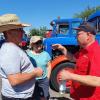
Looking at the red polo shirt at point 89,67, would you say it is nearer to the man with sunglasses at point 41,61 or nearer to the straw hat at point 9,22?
the straw hat at point 9,22

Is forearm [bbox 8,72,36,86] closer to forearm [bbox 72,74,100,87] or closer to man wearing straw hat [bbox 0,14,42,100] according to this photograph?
man wearing straw hat [bbox 0,14,42,100]

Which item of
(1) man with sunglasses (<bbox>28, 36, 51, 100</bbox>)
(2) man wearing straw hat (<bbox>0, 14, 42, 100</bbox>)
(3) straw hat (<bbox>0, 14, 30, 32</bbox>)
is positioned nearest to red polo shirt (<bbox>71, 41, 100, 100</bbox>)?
(2) man wearing straw hat (<bbox>0, 14, 42, 100</bbox>)

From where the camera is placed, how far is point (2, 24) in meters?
3.63

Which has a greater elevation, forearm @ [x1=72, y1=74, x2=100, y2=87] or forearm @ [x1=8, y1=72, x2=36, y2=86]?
forearm @ [x1=72, y1=74, x2=100, y2=87]

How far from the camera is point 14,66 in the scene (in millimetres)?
3469

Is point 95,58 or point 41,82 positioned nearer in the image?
point 95,58

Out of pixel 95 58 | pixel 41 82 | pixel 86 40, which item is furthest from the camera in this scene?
pixel 41 82

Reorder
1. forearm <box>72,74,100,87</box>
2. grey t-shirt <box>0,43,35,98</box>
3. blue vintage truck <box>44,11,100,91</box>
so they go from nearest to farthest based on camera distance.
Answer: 1. forearm <box>72,74,100,87</box>
2. grey t-shirt <box>0,43,35,98</box>
3. blue vintage truck <box>44,11,100,91</box>

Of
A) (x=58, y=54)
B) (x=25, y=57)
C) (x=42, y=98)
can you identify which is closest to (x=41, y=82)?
(x=42, y=98)

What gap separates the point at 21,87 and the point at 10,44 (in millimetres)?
461

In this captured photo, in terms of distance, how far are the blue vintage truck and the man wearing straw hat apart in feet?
13.9

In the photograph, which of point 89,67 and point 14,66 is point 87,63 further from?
point 14,66

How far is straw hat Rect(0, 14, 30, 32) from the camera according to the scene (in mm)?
3611

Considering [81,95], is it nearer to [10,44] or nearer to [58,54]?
[10,44]
